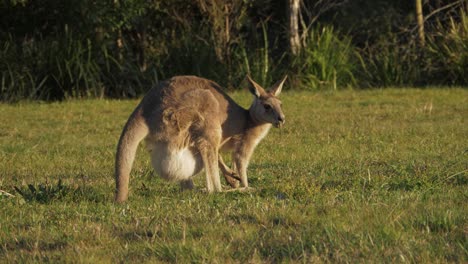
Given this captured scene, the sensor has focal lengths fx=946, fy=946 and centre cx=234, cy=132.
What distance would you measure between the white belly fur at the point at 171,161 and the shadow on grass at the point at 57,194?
525 mm

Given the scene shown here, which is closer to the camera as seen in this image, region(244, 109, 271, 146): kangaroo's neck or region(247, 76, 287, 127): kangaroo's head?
region(244, 109, 271, 146): kangaroo's neck

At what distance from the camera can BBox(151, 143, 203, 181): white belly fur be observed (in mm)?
7828

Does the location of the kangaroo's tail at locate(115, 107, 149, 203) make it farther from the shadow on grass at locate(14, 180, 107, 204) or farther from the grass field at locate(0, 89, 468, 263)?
the shadow on grass at locate(14, 180, 107, 204)

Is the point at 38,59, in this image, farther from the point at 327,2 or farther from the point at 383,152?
the point at 383,152

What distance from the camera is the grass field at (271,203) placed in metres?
5.44

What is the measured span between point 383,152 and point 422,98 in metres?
5.89

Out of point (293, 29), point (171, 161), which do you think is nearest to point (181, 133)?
point (171, 161)

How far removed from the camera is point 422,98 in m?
16.2

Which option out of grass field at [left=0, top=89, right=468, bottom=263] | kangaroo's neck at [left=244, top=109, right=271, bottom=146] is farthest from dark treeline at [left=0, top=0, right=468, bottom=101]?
kangaroo's neck at [left=244, top=109, right=271, bottom=146]

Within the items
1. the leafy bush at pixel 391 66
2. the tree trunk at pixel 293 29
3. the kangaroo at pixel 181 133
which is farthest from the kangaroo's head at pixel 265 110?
the leafy bush at pixel 391 66

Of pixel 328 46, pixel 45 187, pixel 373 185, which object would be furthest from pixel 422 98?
pixel 45 187

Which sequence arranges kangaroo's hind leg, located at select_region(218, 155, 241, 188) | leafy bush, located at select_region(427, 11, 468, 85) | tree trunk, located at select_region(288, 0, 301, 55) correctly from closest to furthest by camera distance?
kangaroo's hind leg, located at select_region(218, 155, 241, 188) < leafy bush, located at select_region(427, 11, 468, 85) < tree trunk, located at select_region(288, 0, 301, 55)

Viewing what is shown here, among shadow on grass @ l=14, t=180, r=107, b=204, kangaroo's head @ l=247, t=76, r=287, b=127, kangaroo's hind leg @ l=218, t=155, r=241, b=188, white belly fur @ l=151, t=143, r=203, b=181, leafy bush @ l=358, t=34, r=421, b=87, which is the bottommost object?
leafy bush @ l=358, t=34, r=421, b=87

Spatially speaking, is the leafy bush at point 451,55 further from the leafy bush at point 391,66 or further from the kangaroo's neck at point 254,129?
the kangaroo's neck at point 254,129
